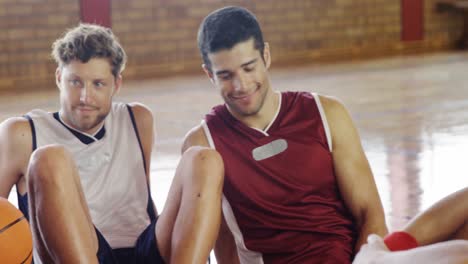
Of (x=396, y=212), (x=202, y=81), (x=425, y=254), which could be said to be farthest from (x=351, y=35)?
(x=425, y=254)

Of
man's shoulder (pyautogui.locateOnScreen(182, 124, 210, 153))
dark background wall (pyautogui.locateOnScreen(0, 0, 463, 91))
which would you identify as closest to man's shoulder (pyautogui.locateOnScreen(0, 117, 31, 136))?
man's shoulder (pyautogui.locateOnScreen(182, 124, 210, 153))

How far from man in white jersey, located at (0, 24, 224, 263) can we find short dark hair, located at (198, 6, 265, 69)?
0.91 ft

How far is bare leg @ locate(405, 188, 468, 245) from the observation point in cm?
201

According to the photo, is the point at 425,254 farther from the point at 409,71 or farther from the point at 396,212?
the point at 409,71

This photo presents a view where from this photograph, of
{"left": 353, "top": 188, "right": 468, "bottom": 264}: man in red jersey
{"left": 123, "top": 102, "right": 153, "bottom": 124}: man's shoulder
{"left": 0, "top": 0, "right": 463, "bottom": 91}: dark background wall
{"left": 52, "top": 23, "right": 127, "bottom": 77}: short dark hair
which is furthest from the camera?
{"left": 0, "top": 0, "right": 463, "bottom": 91}: dark background wall

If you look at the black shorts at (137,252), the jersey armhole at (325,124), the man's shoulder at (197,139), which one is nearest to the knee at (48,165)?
the black shorts at (137,252)

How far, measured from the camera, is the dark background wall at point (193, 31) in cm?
860

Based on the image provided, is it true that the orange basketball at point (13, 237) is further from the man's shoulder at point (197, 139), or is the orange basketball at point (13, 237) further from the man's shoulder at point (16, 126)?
the man's shoulder at point (197, 139)

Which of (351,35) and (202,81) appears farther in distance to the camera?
(351,35)

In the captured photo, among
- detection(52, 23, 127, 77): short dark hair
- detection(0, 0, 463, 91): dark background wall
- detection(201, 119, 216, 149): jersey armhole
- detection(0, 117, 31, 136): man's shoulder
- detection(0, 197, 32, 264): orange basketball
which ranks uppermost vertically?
detection(52, 23, 127, 77): short dark hair

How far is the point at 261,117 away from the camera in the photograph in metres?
2.37

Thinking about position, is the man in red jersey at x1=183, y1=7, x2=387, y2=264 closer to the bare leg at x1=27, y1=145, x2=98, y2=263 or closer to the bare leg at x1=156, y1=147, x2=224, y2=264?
the bare leg at x1=156, y1=147, x2=224, y2=264

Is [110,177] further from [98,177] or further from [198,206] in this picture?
[198,206]

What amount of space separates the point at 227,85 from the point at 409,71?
7159 millimetres
